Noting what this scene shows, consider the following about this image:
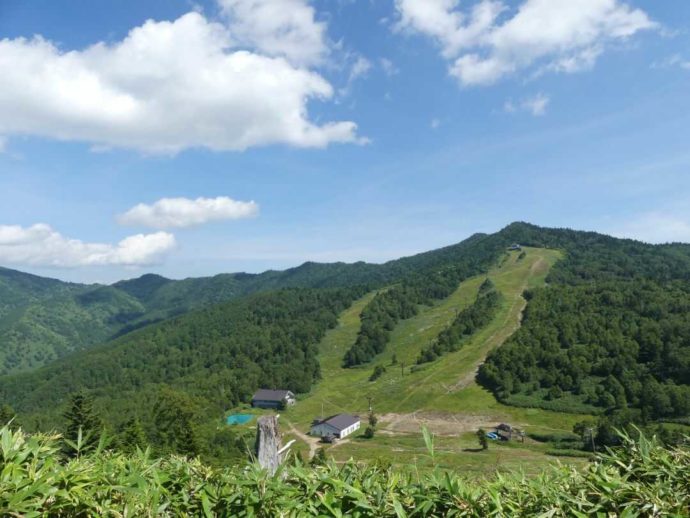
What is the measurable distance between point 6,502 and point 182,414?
191 feet

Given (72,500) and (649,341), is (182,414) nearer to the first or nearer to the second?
(72,500)

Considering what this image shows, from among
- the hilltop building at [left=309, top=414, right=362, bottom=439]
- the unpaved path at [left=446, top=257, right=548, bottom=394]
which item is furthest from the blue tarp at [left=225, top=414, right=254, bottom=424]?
the unpaved path at [left=446, top=257, right=548, bottom=394]

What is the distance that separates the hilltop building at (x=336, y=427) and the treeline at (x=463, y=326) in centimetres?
4896

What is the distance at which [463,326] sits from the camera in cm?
15300

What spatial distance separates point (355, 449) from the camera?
83.4m

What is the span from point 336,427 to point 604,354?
72165 mm

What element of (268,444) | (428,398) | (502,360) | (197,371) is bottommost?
(197,371)

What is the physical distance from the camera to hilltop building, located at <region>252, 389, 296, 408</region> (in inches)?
5187

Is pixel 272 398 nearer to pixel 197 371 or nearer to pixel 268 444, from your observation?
pixel 197 371

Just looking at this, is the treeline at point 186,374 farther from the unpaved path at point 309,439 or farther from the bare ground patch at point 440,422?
the bare ground patch at point 440,422

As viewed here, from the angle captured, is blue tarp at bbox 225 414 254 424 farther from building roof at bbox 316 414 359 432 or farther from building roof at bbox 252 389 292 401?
building roof at bbox 316 414 359 432

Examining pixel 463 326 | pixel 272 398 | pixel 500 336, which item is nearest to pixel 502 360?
pixel 500 336

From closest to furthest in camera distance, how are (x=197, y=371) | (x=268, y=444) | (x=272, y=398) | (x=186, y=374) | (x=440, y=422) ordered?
(x=268, y=444), (x=440, y=422), (x=272, y=398), (x=197, y=371), (x=186, y=374)

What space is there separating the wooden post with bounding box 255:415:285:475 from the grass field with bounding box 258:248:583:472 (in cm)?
5278
